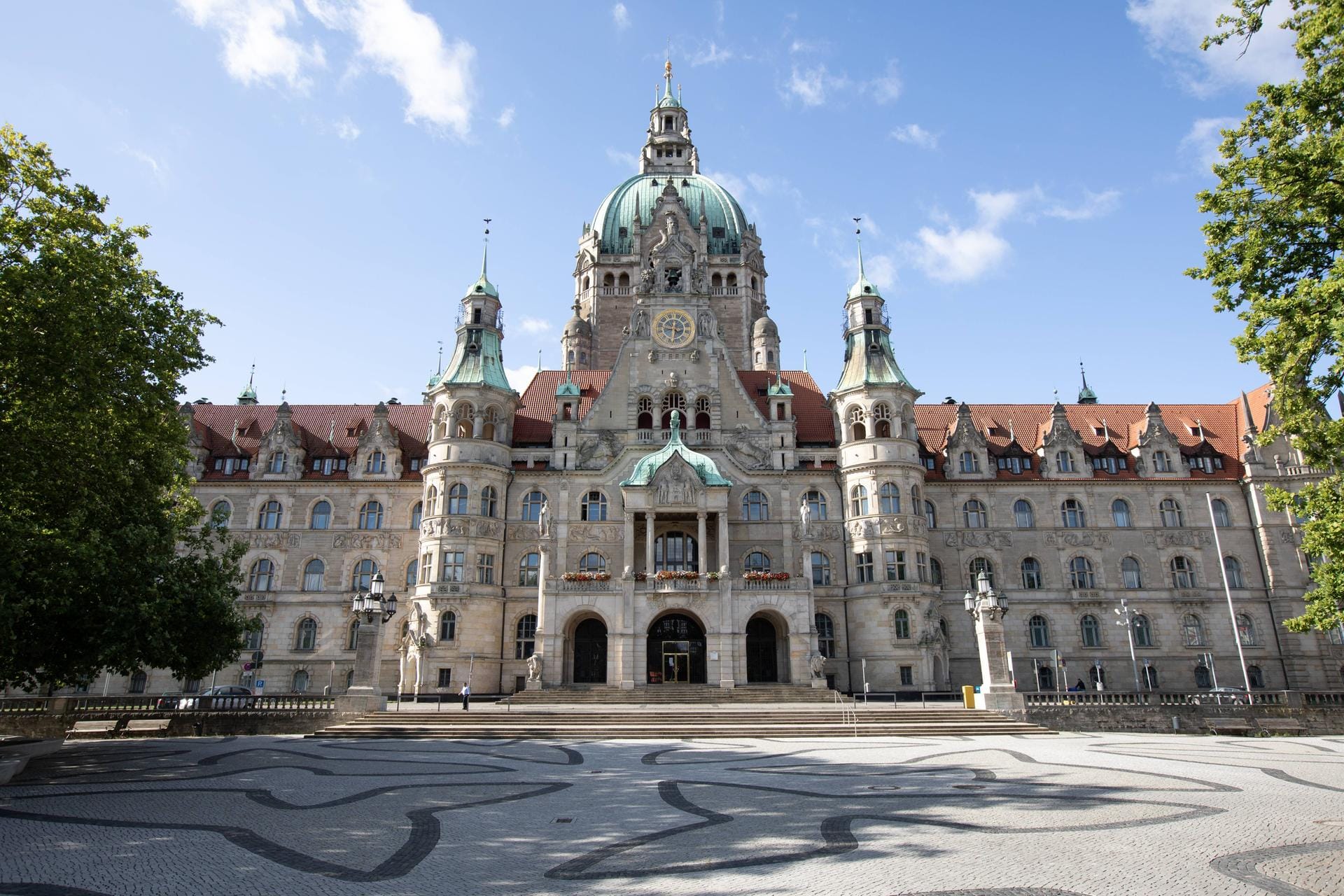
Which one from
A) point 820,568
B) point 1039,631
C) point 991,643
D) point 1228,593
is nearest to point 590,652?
point 820,568

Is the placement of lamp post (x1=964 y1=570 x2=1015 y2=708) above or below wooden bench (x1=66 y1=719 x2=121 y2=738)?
above

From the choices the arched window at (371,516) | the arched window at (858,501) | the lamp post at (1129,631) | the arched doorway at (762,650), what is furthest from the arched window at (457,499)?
the lamp post at (1129,631)

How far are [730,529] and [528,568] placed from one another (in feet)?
38.3

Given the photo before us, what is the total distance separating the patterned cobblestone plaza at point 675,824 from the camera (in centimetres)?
1003

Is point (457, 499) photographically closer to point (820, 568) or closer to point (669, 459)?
point (669, 459)

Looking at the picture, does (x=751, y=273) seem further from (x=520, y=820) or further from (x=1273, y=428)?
(x=520, y=820)

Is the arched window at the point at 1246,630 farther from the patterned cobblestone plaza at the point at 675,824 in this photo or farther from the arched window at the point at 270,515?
the arched window at the point at 270,515

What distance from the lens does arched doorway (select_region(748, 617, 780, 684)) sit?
43.2 meters

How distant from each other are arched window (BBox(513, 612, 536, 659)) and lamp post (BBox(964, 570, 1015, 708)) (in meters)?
23.0

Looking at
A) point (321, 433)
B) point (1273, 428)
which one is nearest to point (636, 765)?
point (1273, 428)

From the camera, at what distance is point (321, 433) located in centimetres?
5069

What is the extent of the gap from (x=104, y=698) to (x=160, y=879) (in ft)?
85.3

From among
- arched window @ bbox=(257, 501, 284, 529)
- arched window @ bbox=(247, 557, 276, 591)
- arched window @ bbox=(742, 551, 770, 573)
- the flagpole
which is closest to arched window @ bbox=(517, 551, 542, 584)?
arched window @ bbox=(742, 551, 770, 573)

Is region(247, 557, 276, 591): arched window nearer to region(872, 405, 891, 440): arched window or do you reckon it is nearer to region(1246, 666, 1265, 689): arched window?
region(872, 405, 891, 440): arched window
